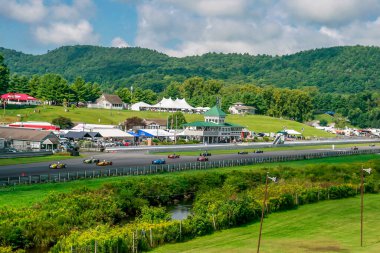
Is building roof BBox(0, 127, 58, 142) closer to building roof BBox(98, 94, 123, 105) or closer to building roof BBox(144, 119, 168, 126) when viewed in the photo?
building roof BBox(144, 119, 168, 126)

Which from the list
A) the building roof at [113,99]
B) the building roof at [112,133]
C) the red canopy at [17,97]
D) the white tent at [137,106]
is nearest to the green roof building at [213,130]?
the building roof at [112,133]

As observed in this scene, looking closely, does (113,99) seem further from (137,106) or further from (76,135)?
(76,135)

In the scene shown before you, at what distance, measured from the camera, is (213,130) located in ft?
457

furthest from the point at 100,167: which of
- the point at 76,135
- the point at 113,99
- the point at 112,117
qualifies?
the point at 113,99

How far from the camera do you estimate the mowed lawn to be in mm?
36438

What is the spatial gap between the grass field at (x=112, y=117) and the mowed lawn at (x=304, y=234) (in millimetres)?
96432

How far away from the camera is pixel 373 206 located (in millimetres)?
54812

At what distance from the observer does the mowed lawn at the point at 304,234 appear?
36438 millimetres

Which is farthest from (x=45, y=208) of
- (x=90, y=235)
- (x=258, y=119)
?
A: (x=258, y=119)

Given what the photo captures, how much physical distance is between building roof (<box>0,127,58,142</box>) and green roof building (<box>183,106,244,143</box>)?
47050 mm

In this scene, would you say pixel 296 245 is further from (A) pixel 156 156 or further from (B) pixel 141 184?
(A) pixel 156 156

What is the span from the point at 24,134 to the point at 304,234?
68.7 m

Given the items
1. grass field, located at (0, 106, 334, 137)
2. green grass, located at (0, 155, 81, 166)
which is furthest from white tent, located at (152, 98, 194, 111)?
green grass, located at (0, 155, 81, 166)

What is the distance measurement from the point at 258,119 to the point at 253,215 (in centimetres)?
14407
